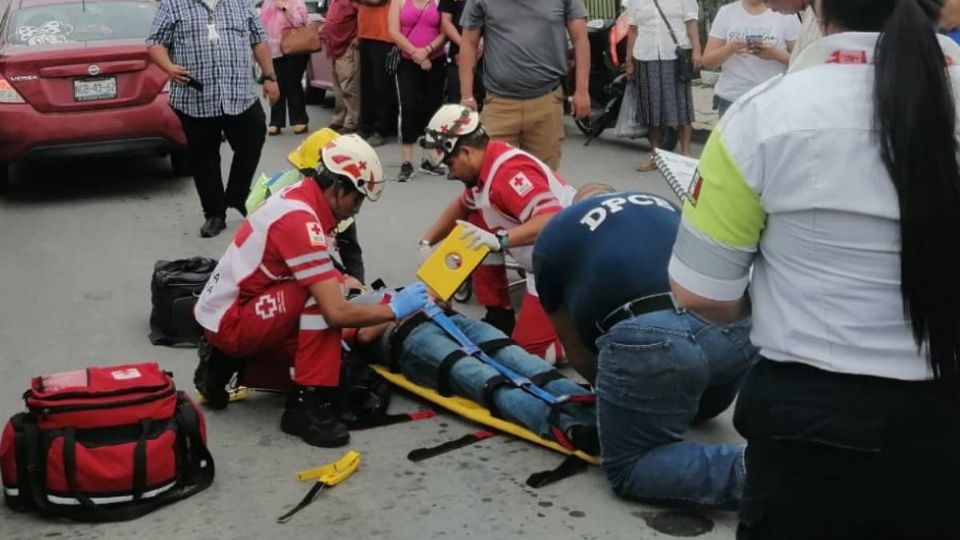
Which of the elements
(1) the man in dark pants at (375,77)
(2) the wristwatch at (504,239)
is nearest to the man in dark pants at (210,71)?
(1) the man in dark pants at (375,77)

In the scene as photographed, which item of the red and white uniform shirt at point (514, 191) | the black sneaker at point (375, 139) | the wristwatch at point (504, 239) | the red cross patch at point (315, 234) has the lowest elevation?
the black sneaker at point (375, 139)

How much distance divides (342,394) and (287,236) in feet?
2.44

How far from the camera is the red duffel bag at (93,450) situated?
4176 millimetres

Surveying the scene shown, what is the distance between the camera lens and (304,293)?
5031 millimetres

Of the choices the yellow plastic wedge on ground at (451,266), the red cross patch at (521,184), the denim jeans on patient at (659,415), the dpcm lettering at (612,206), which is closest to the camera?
the denim jeans on patient at (659,415)

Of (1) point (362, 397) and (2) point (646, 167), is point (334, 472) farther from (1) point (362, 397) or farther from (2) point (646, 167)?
(2) point (646, 167)

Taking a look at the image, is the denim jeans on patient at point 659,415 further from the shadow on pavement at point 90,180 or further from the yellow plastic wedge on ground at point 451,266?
the shadow on pavement at point 90,180

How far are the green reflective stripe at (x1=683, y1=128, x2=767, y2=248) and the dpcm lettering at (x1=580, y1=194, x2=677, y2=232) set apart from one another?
223 cm

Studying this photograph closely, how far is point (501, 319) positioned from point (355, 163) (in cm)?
152

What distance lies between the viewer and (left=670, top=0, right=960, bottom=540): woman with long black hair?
1938mm

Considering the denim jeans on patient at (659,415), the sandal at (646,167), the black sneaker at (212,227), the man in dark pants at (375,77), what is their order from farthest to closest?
the man in dark pants at (375,77) → the sandal at (646,167) → the black sneaker at (212,227) → the denim jeans on patient at (659,415)

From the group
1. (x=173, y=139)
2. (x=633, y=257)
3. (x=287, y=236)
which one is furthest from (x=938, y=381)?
(x=173, y=139)

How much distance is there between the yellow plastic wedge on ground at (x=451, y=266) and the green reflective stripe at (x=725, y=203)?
3613mm

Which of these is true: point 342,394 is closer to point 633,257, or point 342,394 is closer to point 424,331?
point 424,331
